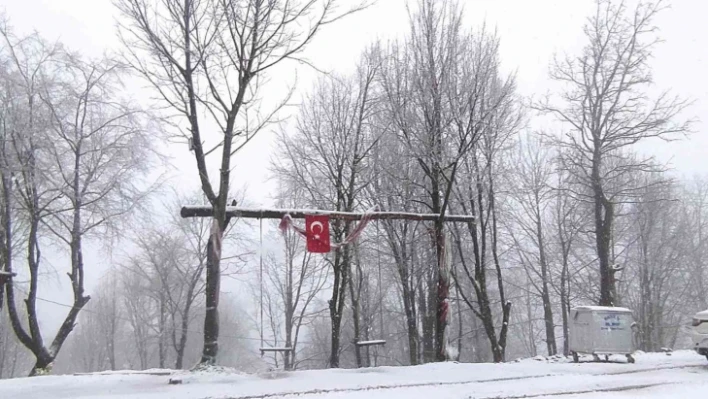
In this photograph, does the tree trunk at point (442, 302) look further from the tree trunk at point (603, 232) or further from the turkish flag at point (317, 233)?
the tree trunk at point (603, 232)

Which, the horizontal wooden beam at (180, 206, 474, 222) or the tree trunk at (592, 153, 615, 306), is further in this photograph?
the tree trunk at (592, 153, 615, 306)

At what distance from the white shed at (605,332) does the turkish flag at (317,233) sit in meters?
6.54

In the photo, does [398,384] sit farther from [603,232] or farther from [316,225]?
[603,232]

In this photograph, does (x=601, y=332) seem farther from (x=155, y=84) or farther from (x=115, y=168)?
(x=115, y=168)

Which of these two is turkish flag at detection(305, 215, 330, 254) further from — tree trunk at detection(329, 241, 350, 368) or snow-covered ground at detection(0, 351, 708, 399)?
tree trunk at detection(329, 241, 350, 368)

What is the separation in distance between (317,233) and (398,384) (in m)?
4.46

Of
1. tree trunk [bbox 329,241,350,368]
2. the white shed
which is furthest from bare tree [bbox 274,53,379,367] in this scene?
the white shed

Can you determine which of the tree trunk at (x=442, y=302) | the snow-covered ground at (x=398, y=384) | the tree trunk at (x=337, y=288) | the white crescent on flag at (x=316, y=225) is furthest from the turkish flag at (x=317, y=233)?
the tree trunk at (x=337, y=288)

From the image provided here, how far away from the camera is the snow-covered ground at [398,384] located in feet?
27.5

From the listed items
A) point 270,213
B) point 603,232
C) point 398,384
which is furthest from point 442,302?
point 603,232

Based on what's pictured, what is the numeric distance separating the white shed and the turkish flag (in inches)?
258

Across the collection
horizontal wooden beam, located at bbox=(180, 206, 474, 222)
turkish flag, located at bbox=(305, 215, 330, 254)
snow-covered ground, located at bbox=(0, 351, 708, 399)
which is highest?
horizontal wooden beam, located at bbox=(180, 206, 474, 222)

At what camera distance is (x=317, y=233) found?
502 inches

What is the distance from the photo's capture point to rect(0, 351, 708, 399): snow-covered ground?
8367 millimetres
